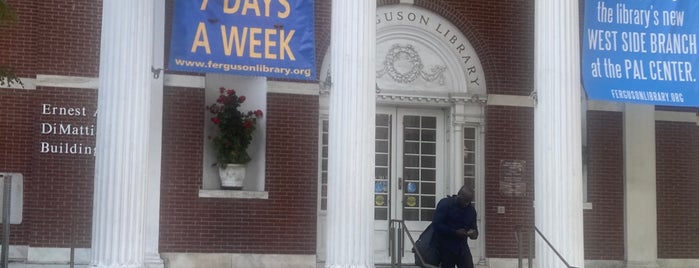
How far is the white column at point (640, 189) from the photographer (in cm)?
1812

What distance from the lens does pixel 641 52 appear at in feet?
53.0

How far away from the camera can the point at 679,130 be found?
61.0ft

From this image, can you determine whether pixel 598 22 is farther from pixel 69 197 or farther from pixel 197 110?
pixel 69 197

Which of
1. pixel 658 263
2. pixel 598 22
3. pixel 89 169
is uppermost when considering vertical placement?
pixel 598 22

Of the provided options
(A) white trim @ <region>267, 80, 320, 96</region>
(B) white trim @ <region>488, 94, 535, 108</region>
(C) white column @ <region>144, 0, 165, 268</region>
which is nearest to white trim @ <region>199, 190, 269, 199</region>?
(C) white column @ <region>144, 0, 165, 268</region>

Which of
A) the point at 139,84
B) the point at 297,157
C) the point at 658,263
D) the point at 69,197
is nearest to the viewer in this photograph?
the point at 139,84

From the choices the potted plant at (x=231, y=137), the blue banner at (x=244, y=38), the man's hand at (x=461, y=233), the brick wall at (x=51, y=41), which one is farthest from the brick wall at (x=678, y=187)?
the brick wall at (x=51, y=41)

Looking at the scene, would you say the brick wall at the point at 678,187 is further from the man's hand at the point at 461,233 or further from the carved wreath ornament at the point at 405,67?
the man's hand at the point at 461,233

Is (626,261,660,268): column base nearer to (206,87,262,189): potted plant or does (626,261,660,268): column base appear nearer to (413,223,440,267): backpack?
(413,223,440,267): backpack

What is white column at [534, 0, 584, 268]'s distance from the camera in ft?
48.5

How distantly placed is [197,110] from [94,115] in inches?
62.8

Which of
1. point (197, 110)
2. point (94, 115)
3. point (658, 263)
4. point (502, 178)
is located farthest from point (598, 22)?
point (94, 115)

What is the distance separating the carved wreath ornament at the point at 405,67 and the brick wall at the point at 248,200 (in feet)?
4.99

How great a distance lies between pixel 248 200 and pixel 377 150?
2.47 m
